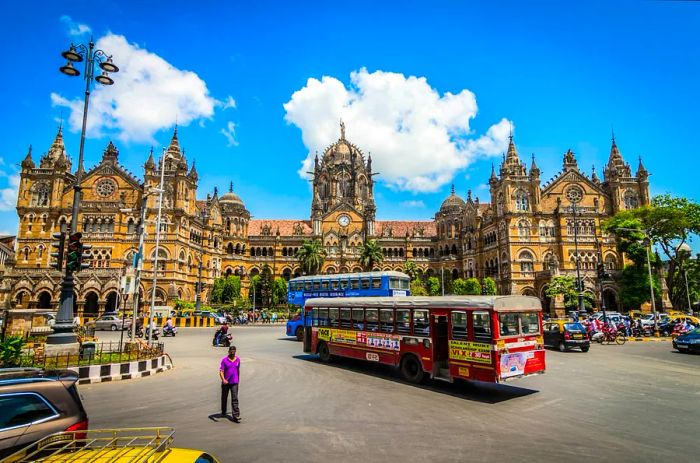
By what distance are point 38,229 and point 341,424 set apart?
190 ft

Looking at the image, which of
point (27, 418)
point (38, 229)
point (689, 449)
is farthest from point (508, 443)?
point (38, 229)

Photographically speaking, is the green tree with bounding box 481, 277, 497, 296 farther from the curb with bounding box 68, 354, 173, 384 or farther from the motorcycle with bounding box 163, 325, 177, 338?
the curb with bounding box 68, 354, 173, 384

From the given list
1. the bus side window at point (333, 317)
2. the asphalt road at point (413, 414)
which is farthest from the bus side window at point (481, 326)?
the bus side window at point (333, 317)

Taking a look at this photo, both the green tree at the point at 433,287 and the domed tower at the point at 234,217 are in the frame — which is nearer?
the green tree at the point at 433,287

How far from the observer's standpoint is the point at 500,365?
10820 millimetres

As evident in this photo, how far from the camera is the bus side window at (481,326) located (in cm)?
1112

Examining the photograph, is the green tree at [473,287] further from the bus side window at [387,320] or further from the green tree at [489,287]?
the bus side window at [387,320]

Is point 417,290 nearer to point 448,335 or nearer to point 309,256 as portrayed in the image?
point 309,256

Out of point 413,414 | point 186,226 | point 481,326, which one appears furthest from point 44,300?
point 481,326

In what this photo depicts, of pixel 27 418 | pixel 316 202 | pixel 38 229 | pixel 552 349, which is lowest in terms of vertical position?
pixel 552 349

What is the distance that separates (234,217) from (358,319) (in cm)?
5571

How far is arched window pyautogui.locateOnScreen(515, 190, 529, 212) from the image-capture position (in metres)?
52.9

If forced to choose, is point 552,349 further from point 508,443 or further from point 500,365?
point 508,443

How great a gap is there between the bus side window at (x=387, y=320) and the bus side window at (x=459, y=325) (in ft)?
8.47
